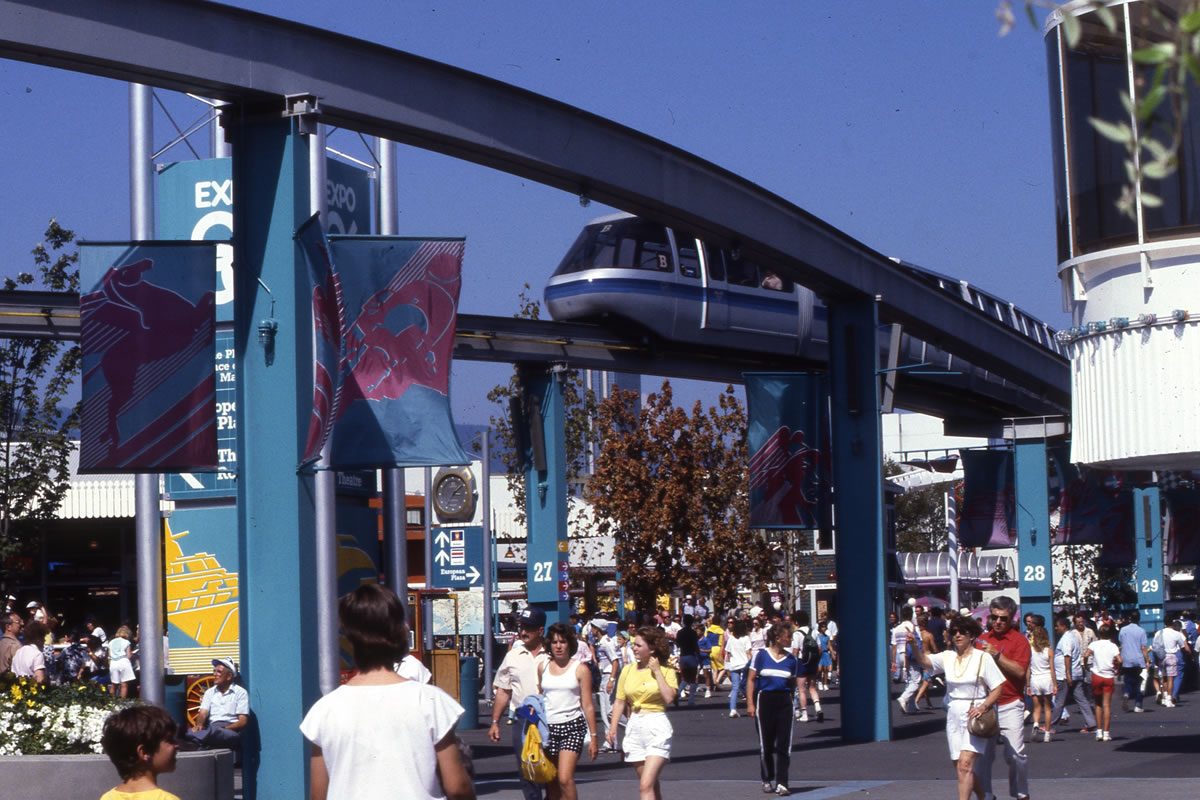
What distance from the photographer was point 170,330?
12.6 m

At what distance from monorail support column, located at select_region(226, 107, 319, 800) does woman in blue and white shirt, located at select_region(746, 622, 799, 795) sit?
5.77m

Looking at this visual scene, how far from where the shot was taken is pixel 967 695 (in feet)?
45.2

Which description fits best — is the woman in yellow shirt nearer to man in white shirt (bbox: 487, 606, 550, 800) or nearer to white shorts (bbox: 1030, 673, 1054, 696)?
man in white shirt (bbox: 487, 606, 550, 800)

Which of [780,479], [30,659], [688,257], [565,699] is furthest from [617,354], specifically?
[565,699]

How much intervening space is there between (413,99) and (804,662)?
15823 mm

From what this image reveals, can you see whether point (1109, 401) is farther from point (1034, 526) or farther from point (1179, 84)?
point (1179, 84)

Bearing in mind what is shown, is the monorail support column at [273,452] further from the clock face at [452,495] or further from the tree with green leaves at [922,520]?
the tree with green leaves at [922,520]

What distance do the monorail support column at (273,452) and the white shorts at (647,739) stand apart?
2.42 metres

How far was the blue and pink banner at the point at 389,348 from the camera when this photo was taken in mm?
12062

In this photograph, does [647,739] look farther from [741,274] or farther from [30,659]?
[741,274]

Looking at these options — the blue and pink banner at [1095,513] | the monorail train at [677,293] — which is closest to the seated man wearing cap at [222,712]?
the monorail train at [677,293]

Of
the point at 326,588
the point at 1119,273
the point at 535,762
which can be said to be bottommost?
the point at 535,762

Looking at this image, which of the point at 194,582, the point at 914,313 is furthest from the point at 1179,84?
the point at 914,313

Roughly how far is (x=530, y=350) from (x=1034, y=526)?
11111mm
